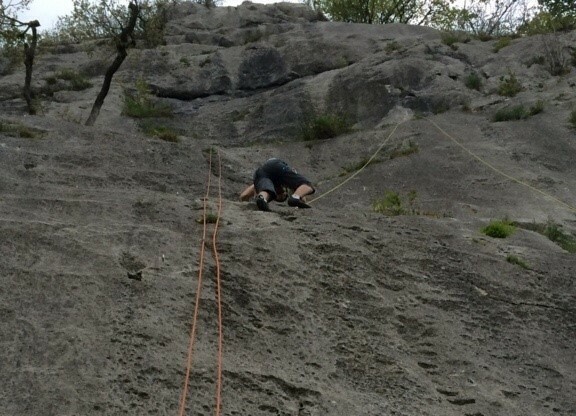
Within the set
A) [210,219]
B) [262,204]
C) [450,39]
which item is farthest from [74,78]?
[210,219]

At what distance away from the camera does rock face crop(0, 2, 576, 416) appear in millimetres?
5637

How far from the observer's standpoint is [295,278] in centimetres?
747

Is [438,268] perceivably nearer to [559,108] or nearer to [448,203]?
[448,203]

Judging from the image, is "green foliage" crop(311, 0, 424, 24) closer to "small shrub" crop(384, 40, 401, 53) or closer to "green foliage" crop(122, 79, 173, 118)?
"small shrub" crop(384, 40, 401, 53)

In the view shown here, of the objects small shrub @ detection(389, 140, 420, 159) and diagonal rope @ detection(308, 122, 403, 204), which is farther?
small shrub @ detection(389, 140, 420, 159)

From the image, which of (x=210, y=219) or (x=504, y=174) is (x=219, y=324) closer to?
(x=210, y=219)

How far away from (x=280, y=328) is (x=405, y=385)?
112cm

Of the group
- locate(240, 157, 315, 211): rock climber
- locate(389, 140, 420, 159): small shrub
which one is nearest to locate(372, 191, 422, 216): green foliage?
locate(240, 157, 315, 211): rock climber

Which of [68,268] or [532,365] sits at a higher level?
[68,268]

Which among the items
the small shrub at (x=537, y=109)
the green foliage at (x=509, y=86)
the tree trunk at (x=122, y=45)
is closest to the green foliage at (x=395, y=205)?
the small shrub at (x=537, y=109)

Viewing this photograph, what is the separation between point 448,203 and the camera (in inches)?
484

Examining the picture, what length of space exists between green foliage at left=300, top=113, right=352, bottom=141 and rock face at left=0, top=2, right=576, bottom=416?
1.27 meters

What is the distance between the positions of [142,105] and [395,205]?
33.7ft

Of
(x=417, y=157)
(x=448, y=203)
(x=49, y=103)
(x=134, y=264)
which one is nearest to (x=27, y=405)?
(x=134, y=264)
